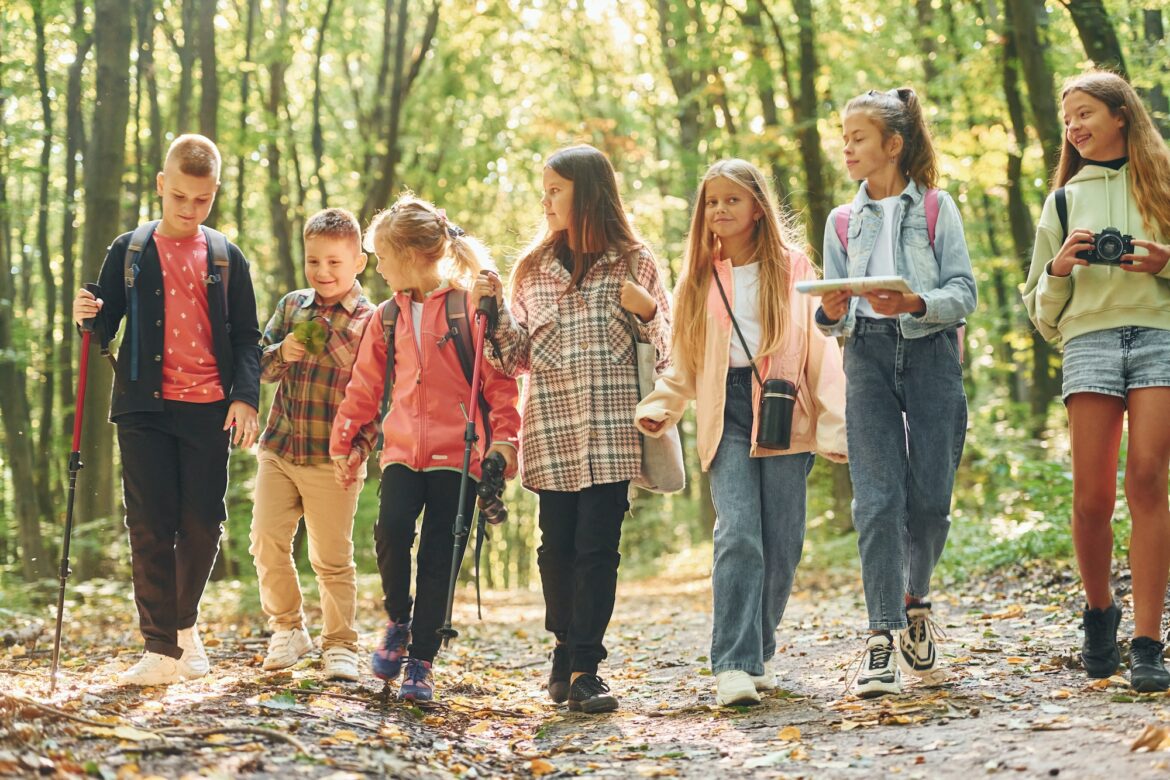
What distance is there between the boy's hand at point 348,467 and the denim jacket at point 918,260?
236 centimetres

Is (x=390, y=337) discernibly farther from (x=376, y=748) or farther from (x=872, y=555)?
(x=872, y=555)

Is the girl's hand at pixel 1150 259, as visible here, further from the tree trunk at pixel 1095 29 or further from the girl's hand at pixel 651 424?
the tree trunk at pixel 1095 29

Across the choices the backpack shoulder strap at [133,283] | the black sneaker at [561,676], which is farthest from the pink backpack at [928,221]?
the backpack shoulder strap at [133,283]

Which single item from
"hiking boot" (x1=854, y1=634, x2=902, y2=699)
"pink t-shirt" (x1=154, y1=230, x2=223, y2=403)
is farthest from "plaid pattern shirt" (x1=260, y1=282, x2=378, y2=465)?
"hiking boot" (x1=854, y1=634, x2=902, y2=699)

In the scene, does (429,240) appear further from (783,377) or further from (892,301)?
(892,301)

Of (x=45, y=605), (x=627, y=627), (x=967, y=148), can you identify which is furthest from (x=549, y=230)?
(x=967, y=148)

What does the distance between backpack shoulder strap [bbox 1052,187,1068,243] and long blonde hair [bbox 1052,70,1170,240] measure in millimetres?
288

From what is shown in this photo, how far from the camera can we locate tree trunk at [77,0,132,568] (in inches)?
368

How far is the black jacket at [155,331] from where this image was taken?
5.52 meters

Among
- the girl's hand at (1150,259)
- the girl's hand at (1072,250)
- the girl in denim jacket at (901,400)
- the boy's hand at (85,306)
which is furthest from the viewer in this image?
the boy's hand at (85,306)

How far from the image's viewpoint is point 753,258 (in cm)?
553

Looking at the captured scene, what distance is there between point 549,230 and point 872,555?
2.28 meters

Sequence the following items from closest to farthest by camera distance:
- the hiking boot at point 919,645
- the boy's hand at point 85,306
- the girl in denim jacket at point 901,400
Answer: the girl in denim jacket at point 901,400 < the hiking boot at point 919,645 < the boy's hand at point 85,306

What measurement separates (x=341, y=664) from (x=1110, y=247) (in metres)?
3.97
